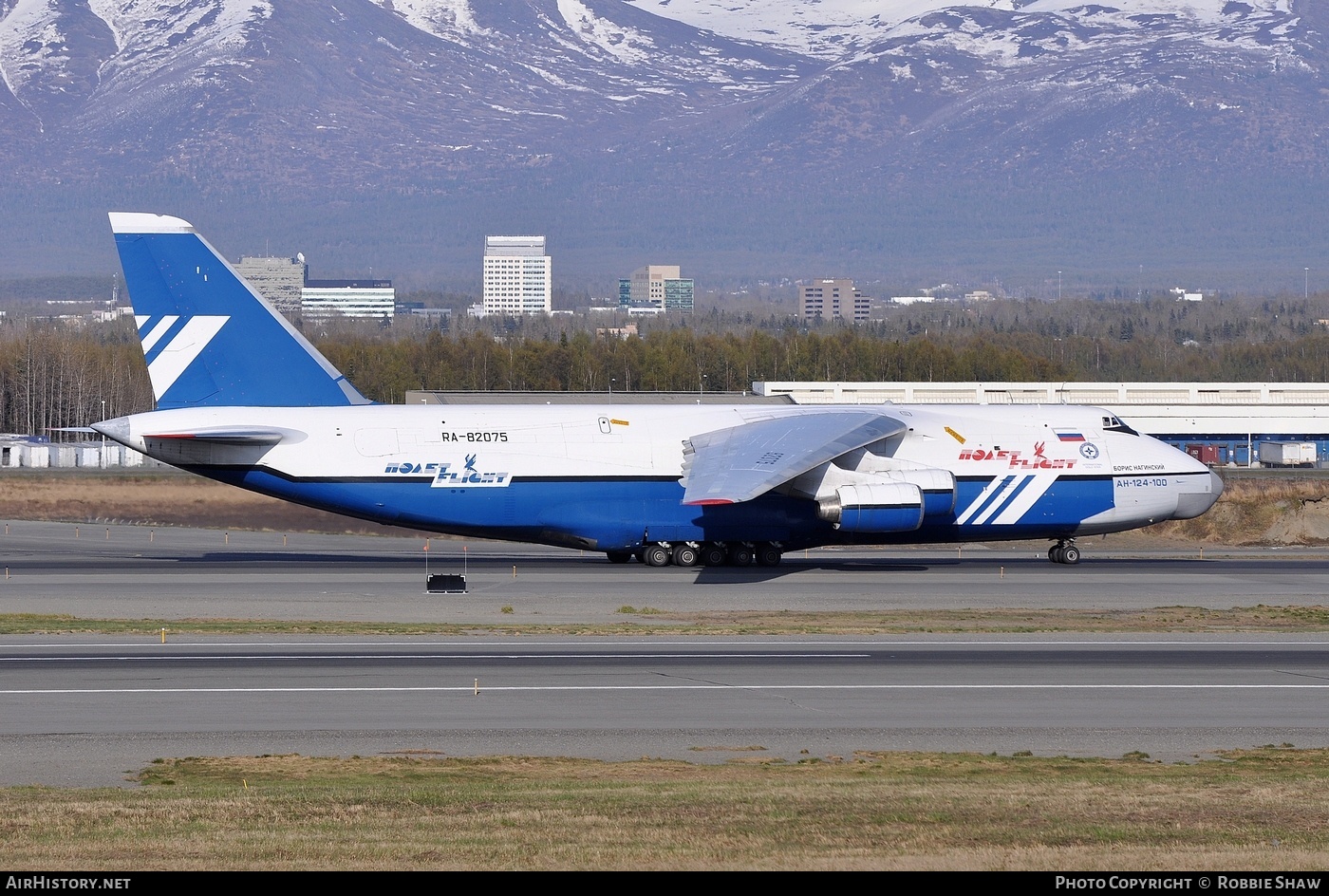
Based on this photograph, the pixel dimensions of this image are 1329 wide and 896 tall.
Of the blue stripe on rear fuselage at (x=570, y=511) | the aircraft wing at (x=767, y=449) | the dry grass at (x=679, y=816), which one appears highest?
the aircraft wing at (x=767, y=449)

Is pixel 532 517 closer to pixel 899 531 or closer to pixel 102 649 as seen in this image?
pixel 899 531

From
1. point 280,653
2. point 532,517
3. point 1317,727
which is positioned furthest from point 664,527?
point 1317,727

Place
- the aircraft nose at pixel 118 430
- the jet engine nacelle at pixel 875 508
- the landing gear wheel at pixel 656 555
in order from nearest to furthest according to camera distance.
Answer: the jet engine nacelle at pixel 875 508, the aircraft nose at pixel 118 430, the landing gear wheel at pixel 656 555

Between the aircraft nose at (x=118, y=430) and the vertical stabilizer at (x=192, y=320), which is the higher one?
the vertical stabilizer at (x=192, y=320)

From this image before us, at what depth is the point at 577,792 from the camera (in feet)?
48.0

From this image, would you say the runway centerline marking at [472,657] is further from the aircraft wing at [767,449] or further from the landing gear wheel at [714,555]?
the landing gear wheel at [714,555]

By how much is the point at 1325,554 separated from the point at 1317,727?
28.6m

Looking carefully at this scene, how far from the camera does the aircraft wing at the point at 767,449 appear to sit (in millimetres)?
32906

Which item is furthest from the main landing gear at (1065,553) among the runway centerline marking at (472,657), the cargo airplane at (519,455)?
the runway centerline marking at (472,657)

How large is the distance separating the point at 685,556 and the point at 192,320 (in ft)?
41.6

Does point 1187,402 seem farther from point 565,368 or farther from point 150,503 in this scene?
point 150,503

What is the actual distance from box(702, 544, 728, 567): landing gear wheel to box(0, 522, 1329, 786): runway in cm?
259

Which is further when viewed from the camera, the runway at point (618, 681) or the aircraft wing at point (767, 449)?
the aircraft wing at point (767, 449)

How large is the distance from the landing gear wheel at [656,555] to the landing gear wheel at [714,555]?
2.91ft
